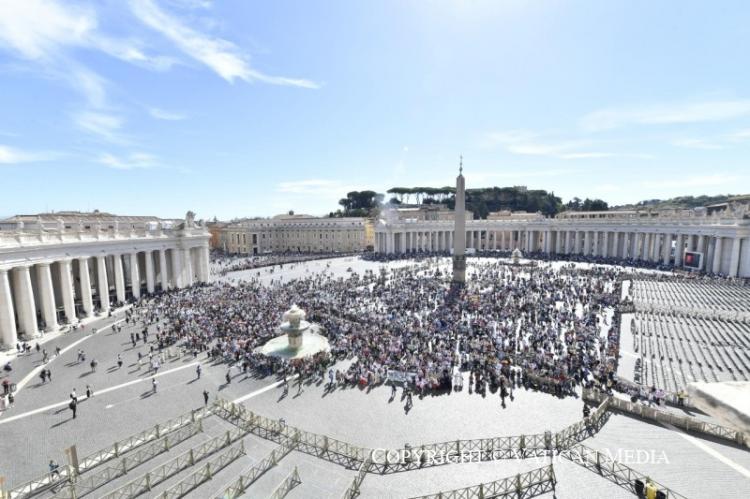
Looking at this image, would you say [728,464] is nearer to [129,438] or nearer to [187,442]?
[187,442]

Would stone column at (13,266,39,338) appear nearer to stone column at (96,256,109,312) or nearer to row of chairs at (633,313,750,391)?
stone column at (96,256,109,312)

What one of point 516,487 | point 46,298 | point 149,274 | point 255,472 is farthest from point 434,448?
point 149,274

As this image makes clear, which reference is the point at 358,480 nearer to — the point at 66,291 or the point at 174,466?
the point at 174,466

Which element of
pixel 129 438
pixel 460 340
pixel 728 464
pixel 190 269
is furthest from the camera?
pixel 190 269

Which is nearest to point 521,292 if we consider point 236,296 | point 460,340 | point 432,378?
point 460,340

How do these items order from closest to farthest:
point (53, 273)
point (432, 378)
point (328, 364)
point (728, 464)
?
point (728, 464) < point (432, 378) < point (328, 364) < point (53, 273)

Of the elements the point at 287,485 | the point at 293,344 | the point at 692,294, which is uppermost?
the point at 293,344
